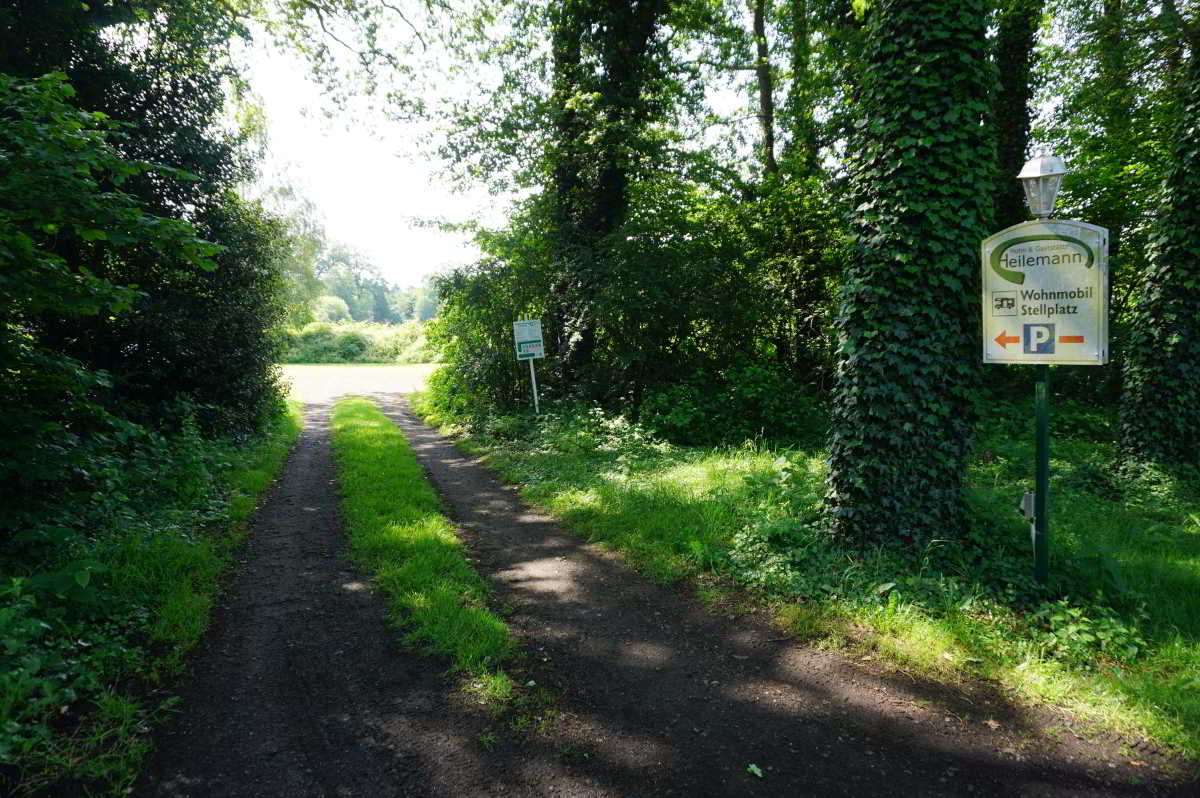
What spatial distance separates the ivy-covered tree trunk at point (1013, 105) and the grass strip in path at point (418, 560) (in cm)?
1359

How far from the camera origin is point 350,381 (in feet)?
93.7

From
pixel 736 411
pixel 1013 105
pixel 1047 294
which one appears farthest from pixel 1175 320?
pixel 1013 105

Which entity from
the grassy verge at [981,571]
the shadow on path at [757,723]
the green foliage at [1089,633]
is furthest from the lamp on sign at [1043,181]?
the shadow on path at [757,723]

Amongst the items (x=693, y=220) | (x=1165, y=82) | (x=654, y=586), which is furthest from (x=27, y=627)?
(x=1165, y=82)

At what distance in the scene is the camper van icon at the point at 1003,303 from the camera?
173 inches

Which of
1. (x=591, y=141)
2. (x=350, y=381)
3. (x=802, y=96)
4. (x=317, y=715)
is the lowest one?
(x=317, y=715)

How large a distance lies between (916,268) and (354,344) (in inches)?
1760

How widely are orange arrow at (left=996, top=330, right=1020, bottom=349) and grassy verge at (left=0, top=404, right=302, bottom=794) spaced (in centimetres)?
598

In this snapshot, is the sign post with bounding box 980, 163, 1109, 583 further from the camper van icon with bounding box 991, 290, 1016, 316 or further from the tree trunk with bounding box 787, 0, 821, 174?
the tree trunk with bounding box 787, 0, 821, 174

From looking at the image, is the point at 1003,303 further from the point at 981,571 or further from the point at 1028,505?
the point at 981,571

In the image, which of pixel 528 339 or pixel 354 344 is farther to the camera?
pixel 354 344

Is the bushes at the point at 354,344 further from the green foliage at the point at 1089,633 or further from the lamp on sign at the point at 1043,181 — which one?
the green foliage at the point at 1089,633

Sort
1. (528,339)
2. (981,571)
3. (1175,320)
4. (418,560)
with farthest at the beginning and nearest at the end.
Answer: (528,339)
(1175,320)
(418,560)
(981,571)

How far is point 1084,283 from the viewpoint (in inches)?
161
